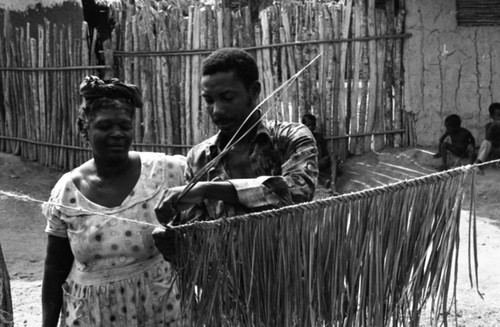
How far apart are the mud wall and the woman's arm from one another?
6.47m

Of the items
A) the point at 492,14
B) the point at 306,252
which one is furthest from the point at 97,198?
the point at 492,14

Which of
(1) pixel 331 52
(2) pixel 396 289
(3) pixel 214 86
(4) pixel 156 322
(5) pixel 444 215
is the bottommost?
(4) pixel 156 322

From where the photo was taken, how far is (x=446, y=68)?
849 cm

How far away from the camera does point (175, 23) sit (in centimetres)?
901

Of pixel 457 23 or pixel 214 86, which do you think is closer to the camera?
pixel 214 86

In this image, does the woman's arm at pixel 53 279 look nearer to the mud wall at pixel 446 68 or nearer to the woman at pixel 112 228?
the woman at pixel 112 228

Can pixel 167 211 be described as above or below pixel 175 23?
below

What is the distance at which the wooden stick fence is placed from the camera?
8500mm

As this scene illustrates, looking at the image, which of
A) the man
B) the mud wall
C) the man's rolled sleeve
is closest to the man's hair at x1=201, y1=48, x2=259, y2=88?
the man

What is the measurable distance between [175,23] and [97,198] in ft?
21.9

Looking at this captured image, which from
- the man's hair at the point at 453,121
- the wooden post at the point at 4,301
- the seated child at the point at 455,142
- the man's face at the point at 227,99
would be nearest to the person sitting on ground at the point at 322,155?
the seated child at the point at 455,142

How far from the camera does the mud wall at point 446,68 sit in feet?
27.6

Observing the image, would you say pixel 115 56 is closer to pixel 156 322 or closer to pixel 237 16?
pixel 237 16

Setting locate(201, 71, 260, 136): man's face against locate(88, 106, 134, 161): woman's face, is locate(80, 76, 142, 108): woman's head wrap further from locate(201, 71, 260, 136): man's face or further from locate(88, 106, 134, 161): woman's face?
locate(201, 71, 260, 136): man's face
